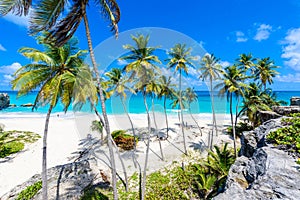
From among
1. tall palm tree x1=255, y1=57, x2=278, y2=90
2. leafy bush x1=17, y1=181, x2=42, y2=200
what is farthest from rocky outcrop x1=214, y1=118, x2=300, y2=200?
tall palm tree x1=255, y1=57, x2=278, y2=90

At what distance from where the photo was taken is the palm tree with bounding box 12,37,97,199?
6648 millimetres

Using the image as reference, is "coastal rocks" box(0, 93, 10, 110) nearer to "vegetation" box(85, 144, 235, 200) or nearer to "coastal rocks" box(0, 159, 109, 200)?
"coastal rocks" box(0, 159, 109, 200)

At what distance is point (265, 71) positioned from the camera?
26016 millimetres

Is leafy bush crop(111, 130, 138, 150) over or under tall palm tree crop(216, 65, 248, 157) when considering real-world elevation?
under

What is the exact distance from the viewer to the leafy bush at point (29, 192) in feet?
26.7

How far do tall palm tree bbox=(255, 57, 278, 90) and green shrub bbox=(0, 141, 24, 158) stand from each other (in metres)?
34.6

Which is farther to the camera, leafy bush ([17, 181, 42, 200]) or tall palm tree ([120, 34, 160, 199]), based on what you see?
tall palm tree ([120, 34, 160, 199])

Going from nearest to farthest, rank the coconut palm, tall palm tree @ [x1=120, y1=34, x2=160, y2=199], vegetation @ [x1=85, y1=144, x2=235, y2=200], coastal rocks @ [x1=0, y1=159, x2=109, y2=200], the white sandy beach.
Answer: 1. coastal rocks @ [x1=0, y1=159, x2=109, y2=200]
2. vegetation @ [x1=85, y1=144, x2=235, y2=200]
3. tall palm tree @ [x1=120, y1=34, x2=160, y2=199]
4. the white sandy beach
5. the coconut palm

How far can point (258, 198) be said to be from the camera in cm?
297

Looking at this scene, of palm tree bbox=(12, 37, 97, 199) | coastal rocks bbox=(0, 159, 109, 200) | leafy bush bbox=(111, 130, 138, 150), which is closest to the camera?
palm tree bbox=(12, 37, 97, 199)

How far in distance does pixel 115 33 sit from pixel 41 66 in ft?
12.6

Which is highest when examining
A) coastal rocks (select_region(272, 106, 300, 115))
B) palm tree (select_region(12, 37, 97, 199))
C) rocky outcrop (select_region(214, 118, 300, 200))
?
palm tree (select_region(12, 37, 97, 199))

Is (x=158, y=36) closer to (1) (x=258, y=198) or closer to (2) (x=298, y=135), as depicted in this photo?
(2) (x=298, y=135)

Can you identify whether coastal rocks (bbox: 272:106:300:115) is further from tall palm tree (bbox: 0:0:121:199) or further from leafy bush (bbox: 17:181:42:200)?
leafy bush (bbox: 17:181:42:200)
